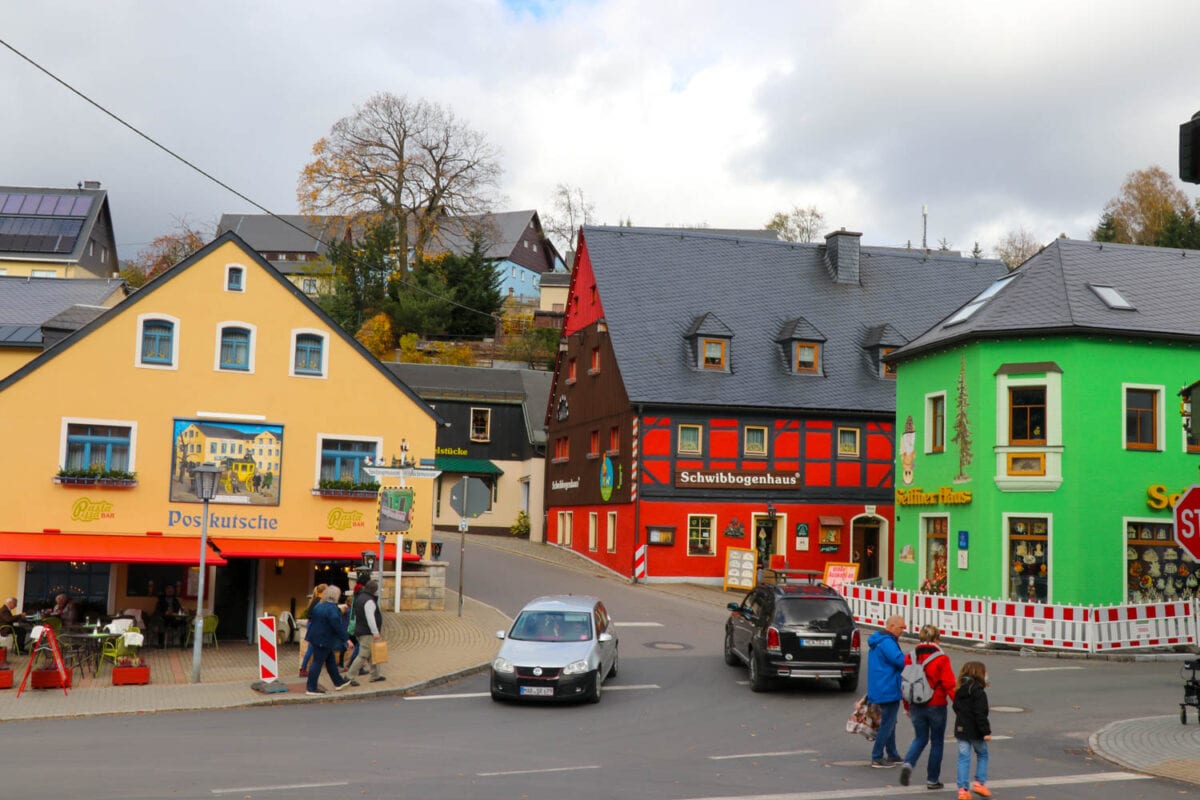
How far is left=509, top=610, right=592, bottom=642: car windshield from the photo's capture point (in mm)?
19219

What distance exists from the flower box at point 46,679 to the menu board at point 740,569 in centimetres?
2212

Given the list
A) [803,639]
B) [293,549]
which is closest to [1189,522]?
[803,639]

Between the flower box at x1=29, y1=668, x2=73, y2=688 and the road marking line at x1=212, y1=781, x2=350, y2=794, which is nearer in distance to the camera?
the road marking line at x1=212, y1=781, x2=350, y2=794

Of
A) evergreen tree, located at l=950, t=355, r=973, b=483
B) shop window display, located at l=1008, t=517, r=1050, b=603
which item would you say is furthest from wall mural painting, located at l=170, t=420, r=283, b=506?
shop window display, located at l=1008, t=517, r=1050, b=603

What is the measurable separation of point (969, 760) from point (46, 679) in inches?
580

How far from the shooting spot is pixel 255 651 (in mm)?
24531

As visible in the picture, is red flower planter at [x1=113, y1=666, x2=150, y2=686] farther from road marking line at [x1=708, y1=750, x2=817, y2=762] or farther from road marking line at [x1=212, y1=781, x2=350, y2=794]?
road marking line at [x1=708, y1=750, x2=817, y2=762]

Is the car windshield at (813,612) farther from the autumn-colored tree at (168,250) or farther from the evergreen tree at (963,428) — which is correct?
the autumn-colored tree at (168,250)

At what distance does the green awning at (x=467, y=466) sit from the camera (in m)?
52.7

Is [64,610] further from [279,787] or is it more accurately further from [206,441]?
[279,787]

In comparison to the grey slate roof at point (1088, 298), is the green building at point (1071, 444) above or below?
below

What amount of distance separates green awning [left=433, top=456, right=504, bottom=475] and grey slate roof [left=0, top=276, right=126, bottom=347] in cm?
1901

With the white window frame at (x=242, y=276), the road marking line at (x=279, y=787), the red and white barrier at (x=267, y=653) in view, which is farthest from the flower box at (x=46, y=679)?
the white window frame at (x=242, y=276)

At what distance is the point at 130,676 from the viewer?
20016 mm
